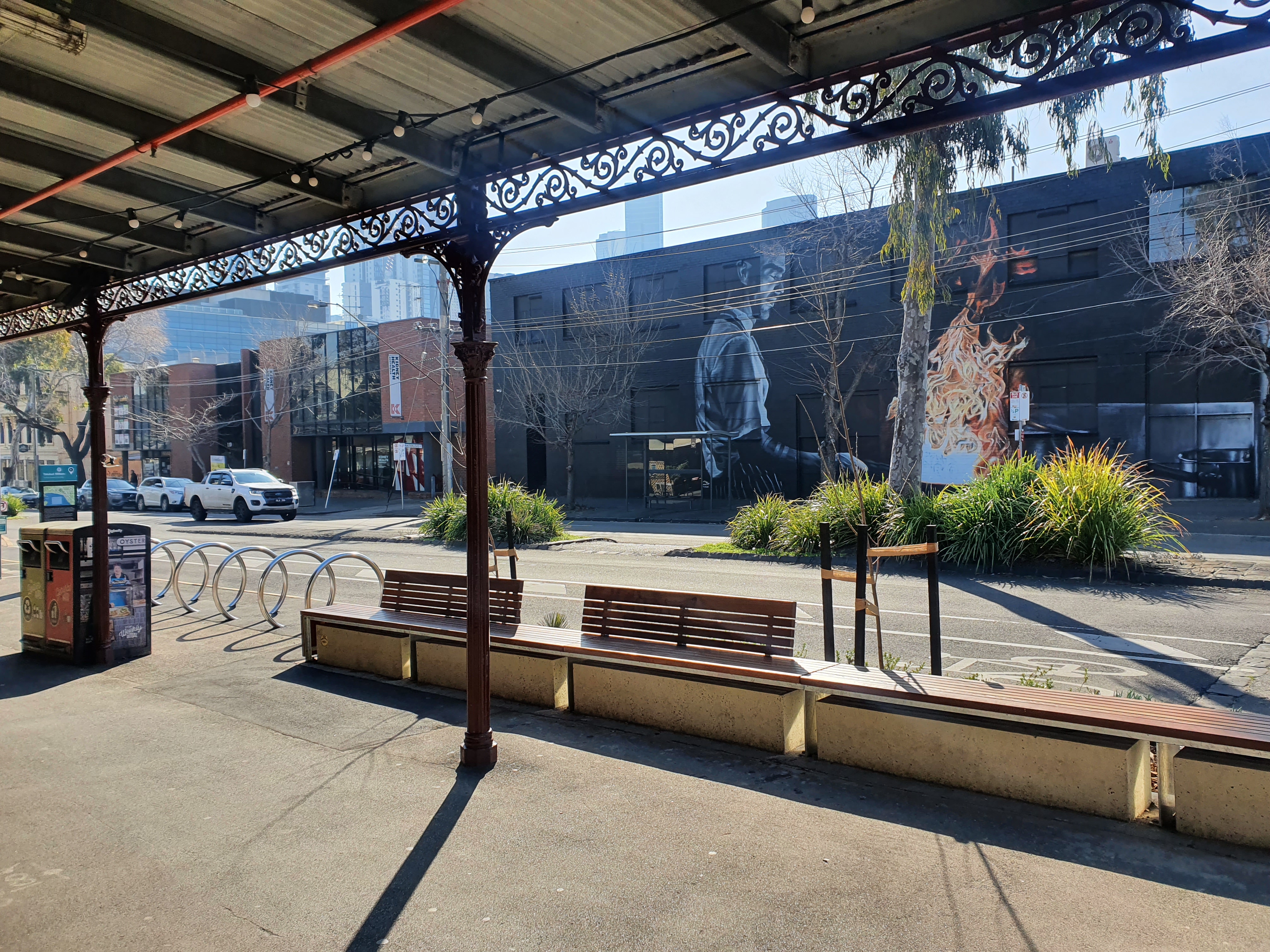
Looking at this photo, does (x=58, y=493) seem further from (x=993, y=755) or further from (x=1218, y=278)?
(x=1218, y=278)

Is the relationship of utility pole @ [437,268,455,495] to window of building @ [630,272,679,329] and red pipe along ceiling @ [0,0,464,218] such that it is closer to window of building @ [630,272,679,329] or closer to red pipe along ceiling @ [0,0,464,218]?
window of building @ [630,272,679,329]

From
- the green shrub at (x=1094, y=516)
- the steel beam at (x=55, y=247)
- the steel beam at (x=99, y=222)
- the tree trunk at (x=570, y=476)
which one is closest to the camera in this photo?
the steel beam at (x=99, y=222)

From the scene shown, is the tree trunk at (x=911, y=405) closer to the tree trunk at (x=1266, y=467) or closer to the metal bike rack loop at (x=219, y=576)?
the tree trunk at (x=1266, y=467)

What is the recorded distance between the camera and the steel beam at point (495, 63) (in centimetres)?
421

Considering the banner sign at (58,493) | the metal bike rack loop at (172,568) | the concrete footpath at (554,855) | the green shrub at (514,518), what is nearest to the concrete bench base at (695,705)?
the concrete footpath at (554,855)

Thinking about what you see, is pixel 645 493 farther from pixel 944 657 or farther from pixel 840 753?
pixel 840 753

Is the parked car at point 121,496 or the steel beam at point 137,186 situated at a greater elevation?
the steel beam at point 137,186

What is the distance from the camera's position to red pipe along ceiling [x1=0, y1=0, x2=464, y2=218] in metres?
4.08

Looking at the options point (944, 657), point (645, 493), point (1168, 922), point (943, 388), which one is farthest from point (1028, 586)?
point (645, 493)

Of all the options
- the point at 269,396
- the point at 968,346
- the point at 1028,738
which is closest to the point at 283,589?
the point at 1028,738

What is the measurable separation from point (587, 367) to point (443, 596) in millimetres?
25583

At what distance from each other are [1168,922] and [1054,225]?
84.9 feet

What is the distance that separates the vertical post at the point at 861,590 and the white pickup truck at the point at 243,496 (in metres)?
30.3

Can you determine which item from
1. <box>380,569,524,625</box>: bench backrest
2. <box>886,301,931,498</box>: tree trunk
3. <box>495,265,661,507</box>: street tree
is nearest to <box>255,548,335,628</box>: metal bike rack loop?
<box>380,569,524,625</box>: bench backrest
